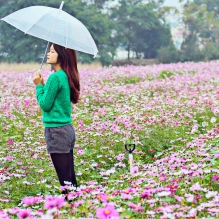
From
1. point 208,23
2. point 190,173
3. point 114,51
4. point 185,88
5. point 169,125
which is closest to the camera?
point 190,173

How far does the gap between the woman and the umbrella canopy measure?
0.35ft

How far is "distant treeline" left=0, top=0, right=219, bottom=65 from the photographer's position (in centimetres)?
3762

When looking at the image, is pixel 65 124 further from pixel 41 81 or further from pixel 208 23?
pixel 208 23

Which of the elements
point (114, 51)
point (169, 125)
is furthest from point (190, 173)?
point (114, 51)

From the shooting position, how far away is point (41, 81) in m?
4.12

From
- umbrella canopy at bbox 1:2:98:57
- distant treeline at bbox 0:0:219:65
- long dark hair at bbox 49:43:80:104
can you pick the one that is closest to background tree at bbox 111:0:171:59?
distant treeline at bbox 0:0:219:65

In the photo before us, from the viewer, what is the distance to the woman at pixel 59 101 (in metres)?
4.08

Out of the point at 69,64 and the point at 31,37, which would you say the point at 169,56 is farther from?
the point at 69,64

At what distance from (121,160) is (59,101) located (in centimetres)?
214

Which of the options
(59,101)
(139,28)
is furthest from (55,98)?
(139,28)

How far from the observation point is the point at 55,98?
4137 millimetres

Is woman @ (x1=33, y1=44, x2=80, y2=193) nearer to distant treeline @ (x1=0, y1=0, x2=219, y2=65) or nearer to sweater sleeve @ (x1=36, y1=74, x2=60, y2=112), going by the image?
sweater sleeve @ (x1=36, y1=74, x2=60, y2=112)

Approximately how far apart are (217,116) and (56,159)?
4910mm

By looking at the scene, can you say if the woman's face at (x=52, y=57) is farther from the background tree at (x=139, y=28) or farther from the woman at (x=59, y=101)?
the background tree at (x=139, y=28)
